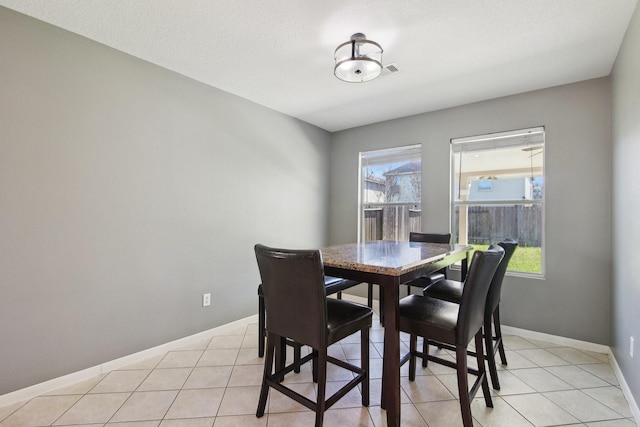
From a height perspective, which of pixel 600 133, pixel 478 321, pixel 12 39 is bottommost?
pixel 478 321

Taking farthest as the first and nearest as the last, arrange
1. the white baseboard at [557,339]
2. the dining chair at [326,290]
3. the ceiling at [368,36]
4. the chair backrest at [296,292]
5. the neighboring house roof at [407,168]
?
the neighboring house roof at [407,168] < the white baseboard at [557,339] < the dining chair at [326,290] < the ceiling at [368,36] < the chair backrest at [296,292]

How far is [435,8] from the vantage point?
5.76ft

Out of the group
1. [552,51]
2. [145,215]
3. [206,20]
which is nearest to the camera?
[206,20]

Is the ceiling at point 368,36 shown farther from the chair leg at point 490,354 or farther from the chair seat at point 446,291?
the chair leg at point 490,354

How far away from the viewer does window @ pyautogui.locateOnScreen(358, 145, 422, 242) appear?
3.74 metres

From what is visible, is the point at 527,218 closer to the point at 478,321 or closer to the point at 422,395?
the point at 478,321

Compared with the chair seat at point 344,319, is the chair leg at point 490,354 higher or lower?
lower

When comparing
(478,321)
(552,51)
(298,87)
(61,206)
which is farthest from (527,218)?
(61,206)

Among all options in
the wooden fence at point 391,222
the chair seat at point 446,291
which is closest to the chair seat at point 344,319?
the chair seat at point 446,291

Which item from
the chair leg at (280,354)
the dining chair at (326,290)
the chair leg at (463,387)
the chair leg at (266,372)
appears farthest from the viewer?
the dining chair at (326,290)

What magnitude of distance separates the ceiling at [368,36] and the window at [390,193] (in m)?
1.08

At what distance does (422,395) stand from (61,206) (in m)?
2.70

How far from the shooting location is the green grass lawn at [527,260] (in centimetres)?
290

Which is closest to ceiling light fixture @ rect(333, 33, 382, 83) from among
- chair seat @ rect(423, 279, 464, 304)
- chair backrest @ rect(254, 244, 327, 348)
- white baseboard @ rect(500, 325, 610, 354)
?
chair backrest @ rect(254, 244, 327, 348)
